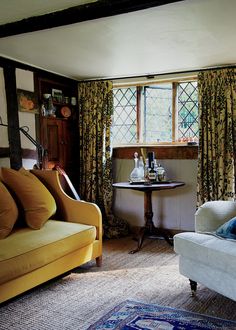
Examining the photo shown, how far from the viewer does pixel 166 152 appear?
4.36 metres

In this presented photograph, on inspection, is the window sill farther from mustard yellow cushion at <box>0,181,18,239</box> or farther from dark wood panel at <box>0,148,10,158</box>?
mustard yellow cushion at <box>0,181,18,239</box>

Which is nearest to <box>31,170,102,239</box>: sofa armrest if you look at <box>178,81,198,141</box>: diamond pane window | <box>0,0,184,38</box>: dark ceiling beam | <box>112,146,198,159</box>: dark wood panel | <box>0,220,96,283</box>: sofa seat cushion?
<box>0,220,96,283</box>: sofa seat cushion

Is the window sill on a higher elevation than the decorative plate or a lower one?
lower

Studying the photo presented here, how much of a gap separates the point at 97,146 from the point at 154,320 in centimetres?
271

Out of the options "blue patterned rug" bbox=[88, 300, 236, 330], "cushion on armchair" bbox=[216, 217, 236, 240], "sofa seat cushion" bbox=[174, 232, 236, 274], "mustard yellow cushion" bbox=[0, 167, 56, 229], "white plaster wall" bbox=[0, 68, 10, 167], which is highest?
"white plaster wall" bbox=[0, 68, 10, 167]

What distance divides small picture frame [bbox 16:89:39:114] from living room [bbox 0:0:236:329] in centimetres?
2

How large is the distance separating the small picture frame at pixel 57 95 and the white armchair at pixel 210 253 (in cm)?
247

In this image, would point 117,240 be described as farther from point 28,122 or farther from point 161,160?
point 28,122

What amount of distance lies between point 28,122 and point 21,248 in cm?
191

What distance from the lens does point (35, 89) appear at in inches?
161

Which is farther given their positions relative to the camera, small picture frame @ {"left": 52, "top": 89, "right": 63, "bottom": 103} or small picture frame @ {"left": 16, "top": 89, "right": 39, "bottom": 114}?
small picture frame @ {"left": 52, "top": 89, "right": 63, "bottom": 103}

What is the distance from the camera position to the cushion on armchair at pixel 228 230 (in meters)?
2.45

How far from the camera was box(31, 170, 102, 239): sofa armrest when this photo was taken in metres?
3.20

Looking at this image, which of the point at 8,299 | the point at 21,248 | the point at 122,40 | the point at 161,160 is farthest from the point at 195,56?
the point at 8,299
